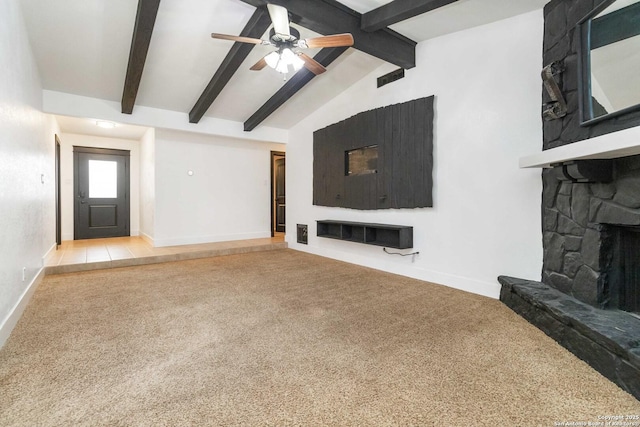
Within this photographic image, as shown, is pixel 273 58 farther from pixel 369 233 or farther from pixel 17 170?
pixel 369 233

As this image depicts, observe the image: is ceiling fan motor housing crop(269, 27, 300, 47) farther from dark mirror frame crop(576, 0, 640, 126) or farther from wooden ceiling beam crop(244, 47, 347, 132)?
dark mirror frame crop(576, 0, 640, 126)

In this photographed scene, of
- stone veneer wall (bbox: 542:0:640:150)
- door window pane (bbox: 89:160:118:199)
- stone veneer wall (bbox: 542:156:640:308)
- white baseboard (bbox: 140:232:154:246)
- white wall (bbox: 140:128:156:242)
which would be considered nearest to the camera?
stone veneer wall (bbox: 542:156:640:308)

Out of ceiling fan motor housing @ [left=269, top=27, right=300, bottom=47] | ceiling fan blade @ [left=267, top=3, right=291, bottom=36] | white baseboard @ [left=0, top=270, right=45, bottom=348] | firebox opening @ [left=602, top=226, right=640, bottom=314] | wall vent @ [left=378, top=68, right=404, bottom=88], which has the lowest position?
white baseboard @ [left=0, top=270, right=45, bottom=348]

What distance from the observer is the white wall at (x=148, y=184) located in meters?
5.86

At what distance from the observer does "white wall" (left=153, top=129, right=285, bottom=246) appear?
5926 mm

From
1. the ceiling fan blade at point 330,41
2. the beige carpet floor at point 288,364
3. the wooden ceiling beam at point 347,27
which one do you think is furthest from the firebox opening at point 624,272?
the wooden ceiling beam at point 347,27

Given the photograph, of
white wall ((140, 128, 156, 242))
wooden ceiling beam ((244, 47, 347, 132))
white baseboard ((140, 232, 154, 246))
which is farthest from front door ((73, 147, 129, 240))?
wooden ceiling beam ((244, 47, 347, 132))

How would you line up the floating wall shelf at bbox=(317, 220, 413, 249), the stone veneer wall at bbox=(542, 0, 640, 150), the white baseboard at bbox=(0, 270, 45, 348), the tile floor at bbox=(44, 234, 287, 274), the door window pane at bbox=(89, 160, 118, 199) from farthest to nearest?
the door window pane at bbox=(89, 160, 118, 199) → the tile floor at bbox=(44, 234, 287, 274) → the floating wall shelf at bbox=(317, 220, 413, 249) → the stone veneer wall at bbox=(542, 0, 640, 150) → the white baseboard at bbox=(0, 270, 45, 348)

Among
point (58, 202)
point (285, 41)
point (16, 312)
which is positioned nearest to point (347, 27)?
point (285, 41)

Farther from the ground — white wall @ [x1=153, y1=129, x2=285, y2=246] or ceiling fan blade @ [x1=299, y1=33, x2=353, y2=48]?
ceiling fan blade @ [x1=299, y1=33, x2=353, y2=48]

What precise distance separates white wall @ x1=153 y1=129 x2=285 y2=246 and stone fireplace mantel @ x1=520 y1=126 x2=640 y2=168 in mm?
5728

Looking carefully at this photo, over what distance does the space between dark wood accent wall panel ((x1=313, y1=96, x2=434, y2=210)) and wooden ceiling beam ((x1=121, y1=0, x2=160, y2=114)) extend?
2914 mm

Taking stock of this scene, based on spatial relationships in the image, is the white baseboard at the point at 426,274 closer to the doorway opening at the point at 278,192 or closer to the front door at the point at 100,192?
the doorway opening at the point at 278,192

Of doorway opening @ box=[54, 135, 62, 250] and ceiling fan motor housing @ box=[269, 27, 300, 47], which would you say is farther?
doorway opening @ box=[54, 135, 62, 250]
